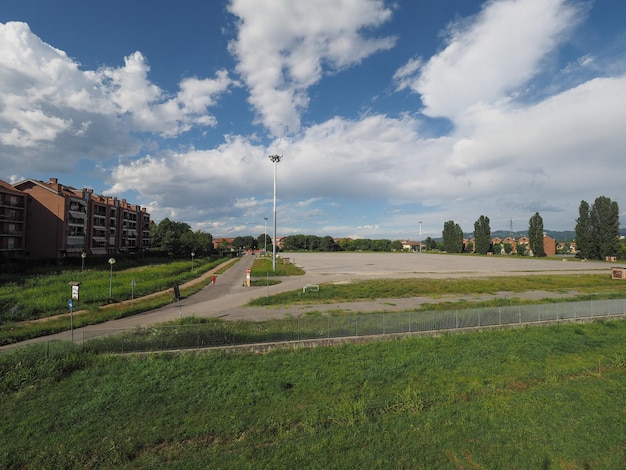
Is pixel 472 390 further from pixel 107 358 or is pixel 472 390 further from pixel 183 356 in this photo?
pixel 107 358

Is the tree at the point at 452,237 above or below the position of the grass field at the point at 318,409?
above

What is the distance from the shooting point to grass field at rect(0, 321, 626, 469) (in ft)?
29.6

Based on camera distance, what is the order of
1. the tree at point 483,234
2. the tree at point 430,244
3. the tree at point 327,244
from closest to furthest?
the tree at point 483,234, the tree at point 327,244, the tree at point 430,244

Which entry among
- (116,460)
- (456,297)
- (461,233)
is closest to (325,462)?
(116,460)

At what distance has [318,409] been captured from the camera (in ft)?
37.4

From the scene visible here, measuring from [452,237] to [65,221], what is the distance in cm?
13680

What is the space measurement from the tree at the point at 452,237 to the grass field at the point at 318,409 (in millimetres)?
131276

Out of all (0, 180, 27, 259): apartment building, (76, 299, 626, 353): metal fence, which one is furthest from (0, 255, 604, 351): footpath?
(0, 180, 27, 259): apartment building

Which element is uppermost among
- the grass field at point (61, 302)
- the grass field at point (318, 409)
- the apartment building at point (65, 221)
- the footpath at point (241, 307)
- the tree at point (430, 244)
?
the apartment building at point (65, 221)

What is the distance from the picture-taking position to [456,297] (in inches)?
1251

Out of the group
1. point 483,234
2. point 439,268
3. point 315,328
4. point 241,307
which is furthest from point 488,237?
point 315,328

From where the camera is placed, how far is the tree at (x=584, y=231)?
293 ft

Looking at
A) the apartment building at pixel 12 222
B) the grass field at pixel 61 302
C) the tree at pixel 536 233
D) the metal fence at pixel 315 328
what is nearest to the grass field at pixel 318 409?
the metal fence at pixel 315 328

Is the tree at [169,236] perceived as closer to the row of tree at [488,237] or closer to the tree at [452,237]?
the row of tree at [488,237]
